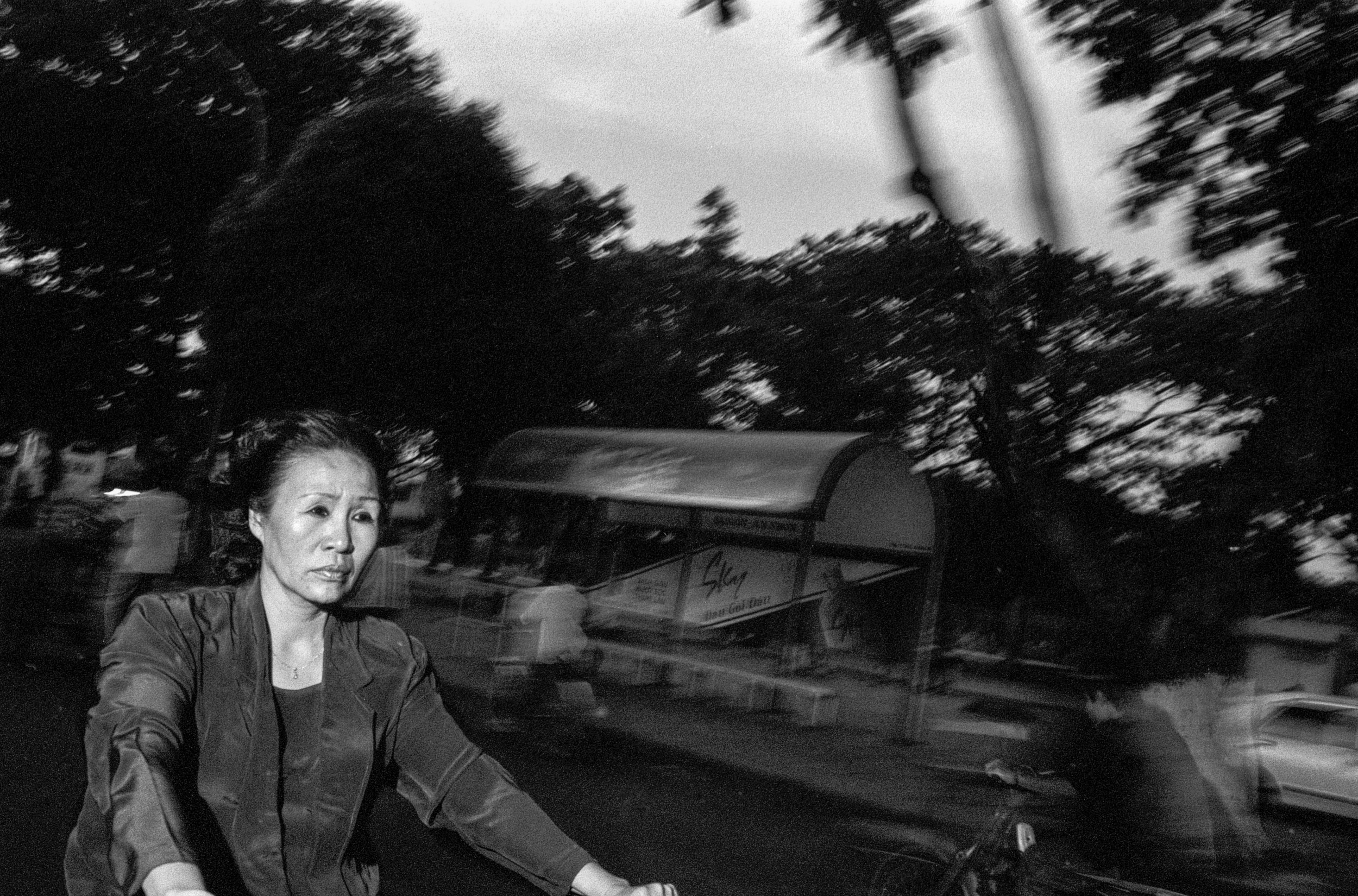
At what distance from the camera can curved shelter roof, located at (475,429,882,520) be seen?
35.5 feet

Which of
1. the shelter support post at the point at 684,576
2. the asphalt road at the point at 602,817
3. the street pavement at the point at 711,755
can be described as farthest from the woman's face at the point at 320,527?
the shelter support post at the point at 684,576

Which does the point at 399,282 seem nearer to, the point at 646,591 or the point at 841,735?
the point at 646,591

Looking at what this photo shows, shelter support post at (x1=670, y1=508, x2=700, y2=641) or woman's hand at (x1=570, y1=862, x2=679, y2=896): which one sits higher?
shelter support post at (x1=670, y1=508, x2=700, y2=641)

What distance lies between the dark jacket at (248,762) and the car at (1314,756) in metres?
10.6

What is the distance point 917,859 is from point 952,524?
11151 millimetres

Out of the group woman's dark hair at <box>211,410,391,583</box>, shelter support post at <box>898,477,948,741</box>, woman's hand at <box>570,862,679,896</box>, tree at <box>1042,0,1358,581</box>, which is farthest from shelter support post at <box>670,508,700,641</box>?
woman's hand at <box>570,862,679,896</box>

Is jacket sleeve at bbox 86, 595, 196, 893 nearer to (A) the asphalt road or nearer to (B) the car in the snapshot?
(A) the asphalt road

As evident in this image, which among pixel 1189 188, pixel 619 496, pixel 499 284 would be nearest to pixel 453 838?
pixel 1189 188

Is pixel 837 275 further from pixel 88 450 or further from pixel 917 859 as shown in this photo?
pixel 88 450

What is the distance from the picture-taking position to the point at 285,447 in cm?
188

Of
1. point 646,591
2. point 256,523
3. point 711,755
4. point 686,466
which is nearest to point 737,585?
point 646,591

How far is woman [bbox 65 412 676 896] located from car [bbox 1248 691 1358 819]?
1065 centimetres

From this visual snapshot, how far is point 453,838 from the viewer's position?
1904mm

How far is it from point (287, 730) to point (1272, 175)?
14.7 ft
